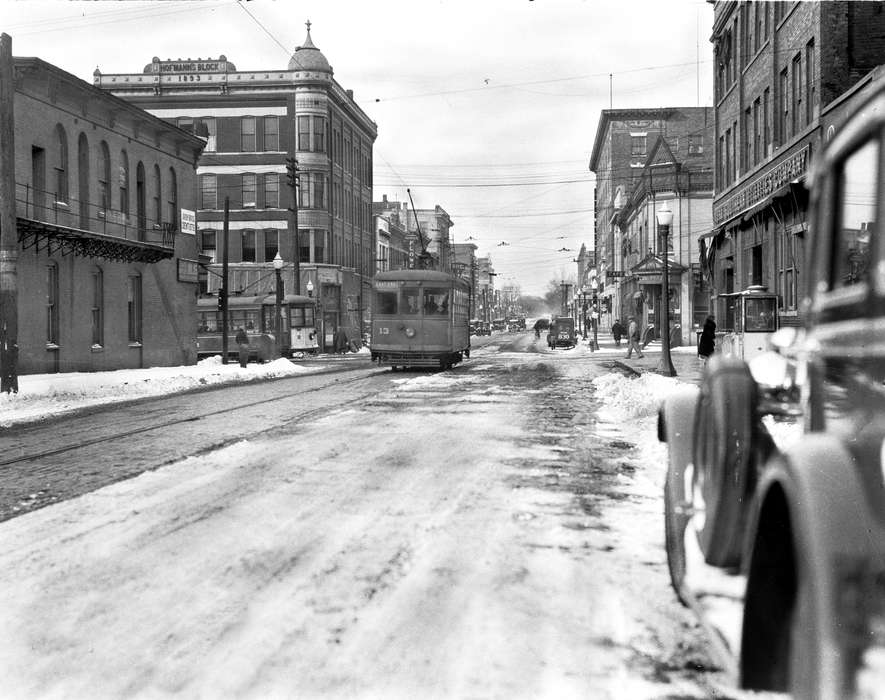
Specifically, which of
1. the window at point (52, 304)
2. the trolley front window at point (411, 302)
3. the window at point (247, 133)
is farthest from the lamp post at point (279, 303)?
the window at point (247, 133)

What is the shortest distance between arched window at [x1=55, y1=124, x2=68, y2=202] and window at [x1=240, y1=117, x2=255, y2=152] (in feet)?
105

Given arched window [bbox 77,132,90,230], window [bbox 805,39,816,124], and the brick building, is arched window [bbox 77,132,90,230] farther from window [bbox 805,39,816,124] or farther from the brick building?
window [bbox 805,39,816,124]

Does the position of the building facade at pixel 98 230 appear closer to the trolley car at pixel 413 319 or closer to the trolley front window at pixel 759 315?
the trolley car at pixel 413 319

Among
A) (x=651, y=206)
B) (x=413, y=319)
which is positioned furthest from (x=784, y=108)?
(x=651, y=206)

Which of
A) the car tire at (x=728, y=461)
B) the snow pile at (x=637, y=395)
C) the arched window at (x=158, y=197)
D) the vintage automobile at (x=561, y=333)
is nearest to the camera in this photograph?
the car tire at (x=728, y=461)

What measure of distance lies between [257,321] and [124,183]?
15.2m

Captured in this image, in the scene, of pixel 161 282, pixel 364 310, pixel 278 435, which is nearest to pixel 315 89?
pixel 364 310

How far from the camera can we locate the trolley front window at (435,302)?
89.3ft

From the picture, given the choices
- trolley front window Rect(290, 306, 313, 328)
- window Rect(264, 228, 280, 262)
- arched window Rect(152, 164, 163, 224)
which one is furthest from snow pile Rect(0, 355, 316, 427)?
window Rect(264, 228, 280, 262)

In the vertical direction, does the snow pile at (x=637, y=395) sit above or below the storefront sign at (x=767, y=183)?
below

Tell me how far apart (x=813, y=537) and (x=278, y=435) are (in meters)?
9.42

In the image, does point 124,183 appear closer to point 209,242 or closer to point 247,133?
point 247,133

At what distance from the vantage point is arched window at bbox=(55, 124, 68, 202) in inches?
1027

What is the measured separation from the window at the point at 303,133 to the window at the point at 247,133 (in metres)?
3.17
